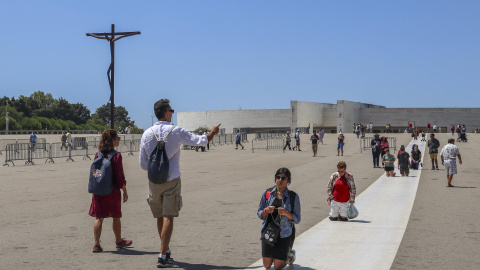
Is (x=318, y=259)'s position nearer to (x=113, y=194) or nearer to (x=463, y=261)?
(x=463, y=261)

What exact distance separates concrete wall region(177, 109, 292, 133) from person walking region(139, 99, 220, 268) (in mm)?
124125

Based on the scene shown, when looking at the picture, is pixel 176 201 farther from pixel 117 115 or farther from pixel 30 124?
pixel 117 115

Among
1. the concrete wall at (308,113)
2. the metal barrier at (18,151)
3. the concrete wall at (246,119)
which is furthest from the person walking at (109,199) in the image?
the concrete wall at (246,119)

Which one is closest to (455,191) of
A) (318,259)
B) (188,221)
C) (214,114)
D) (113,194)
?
(188,221)

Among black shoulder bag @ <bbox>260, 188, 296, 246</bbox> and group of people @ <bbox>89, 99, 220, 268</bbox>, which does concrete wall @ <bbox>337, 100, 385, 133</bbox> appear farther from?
black shoulder bag @ <bbox>260, 188, 296, 246</bbox>

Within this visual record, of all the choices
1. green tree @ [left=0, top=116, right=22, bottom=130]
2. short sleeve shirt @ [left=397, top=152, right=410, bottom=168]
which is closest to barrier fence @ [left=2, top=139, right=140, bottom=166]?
short sleeve shirt @ [left=397, top=152, right=410, bottom=168]

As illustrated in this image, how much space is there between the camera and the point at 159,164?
20.4 ft

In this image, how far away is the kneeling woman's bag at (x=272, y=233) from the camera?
600 centimetres

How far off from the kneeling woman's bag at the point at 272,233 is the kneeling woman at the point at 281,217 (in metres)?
0.02

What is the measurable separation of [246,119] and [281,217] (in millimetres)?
128479

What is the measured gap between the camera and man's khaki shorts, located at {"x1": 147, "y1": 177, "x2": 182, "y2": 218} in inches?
246

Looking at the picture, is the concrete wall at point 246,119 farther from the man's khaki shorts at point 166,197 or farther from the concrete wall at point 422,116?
the man's khaki shorts at point 166,197

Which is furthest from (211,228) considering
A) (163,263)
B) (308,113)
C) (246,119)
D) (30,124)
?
(246,119)

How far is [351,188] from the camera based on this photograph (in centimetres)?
1007
